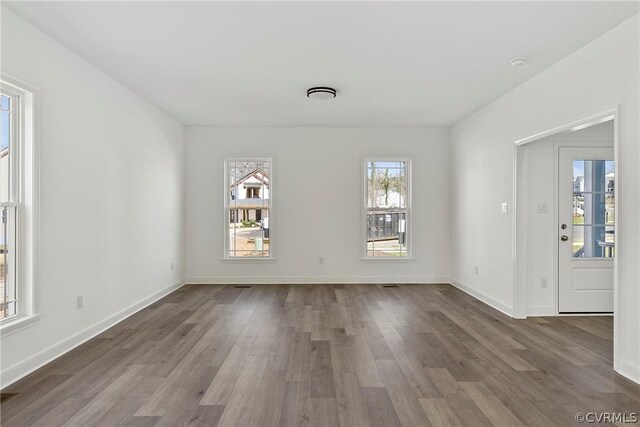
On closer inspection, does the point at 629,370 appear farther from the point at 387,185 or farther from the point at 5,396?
the point at 5,396

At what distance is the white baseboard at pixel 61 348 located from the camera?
2577mm

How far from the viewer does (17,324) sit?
2.61 meters

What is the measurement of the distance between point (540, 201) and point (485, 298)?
1.52 meters

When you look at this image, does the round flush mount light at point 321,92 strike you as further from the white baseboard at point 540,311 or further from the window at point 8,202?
the white baseboard at point 540,311

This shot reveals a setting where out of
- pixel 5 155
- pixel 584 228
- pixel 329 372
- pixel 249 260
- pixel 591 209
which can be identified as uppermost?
pixel 5 155

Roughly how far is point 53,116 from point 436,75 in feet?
12.0

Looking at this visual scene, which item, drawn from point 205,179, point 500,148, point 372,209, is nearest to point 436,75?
point 500,148

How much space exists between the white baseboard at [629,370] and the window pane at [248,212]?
15.8ft

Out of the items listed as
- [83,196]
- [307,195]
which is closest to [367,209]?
[307,195]

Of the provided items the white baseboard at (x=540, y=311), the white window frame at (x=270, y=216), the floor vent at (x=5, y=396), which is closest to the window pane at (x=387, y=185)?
the white window frame at (x=270, y=216)

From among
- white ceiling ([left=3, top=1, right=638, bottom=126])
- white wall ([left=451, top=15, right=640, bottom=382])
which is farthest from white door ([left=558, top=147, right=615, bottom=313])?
white ceiling ([left=3, top=1, right=638, bottom=126])

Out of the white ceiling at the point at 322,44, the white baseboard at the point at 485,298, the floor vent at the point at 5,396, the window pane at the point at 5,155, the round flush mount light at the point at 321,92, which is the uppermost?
the white ceiling at the point at 322,44

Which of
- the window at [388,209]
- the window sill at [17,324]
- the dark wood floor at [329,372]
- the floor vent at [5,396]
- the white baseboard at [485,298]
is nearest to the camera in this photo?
the dark wood floor at [329,372]

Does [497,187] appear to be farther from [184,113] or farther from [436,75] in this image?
[184,113]
